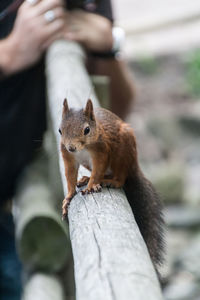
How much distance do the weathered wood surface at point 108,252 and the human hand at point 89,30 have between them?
3.56 feet

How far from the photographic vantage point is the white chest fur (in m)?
1.22

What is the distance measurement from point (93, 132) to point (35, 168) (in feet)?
3.70

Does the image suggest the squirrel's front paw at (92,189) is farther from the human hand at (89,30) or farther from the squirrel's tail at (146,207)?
the human hand at (89,30)

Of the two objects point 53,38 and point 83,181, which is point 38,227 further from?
point 83,181

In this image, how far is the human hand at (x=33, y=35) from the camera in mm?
2041

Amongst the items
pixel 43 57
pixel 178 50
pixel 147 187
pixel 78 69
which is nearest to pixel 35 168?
pixel 43 57

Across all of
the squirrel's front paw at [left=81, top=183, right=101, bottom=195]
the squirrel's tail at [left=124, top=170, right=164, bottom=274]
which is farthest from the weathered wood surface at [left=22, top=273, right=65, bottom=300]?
the squirrel's front paw at [left=81, top=183, right=101, bottom=195]

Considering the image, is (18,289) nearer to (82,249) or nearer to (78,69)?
(78,69)

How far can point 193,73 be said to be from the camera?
6.73 meters

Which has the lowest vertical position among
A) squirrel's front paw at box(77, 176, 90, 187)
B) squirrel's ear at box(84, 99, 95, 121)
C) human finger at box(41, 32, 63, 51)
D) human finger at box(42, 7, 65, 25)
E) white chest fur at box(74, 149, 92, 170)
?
squirrel's front paw at box(77, 176, 90, 187)

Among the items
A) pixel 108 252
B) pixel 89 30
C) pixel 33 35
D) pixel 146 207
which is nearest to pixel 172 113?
pixel 89 30

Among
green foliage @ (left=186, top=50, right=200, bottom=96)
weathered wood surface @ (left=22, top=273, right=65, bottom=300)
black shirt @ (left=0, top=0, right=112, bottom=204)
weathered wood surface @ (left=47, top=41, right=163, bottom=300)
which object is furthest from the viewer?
green foliage @ (left=186, top=50, right=200, bottom=96)

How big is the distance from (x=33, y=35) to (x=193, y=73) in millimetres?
4849

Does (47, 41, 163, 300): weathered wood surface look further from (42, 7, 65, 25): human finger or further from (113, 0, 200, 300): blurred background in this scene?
(113, 0, 200, 300): blurred background
